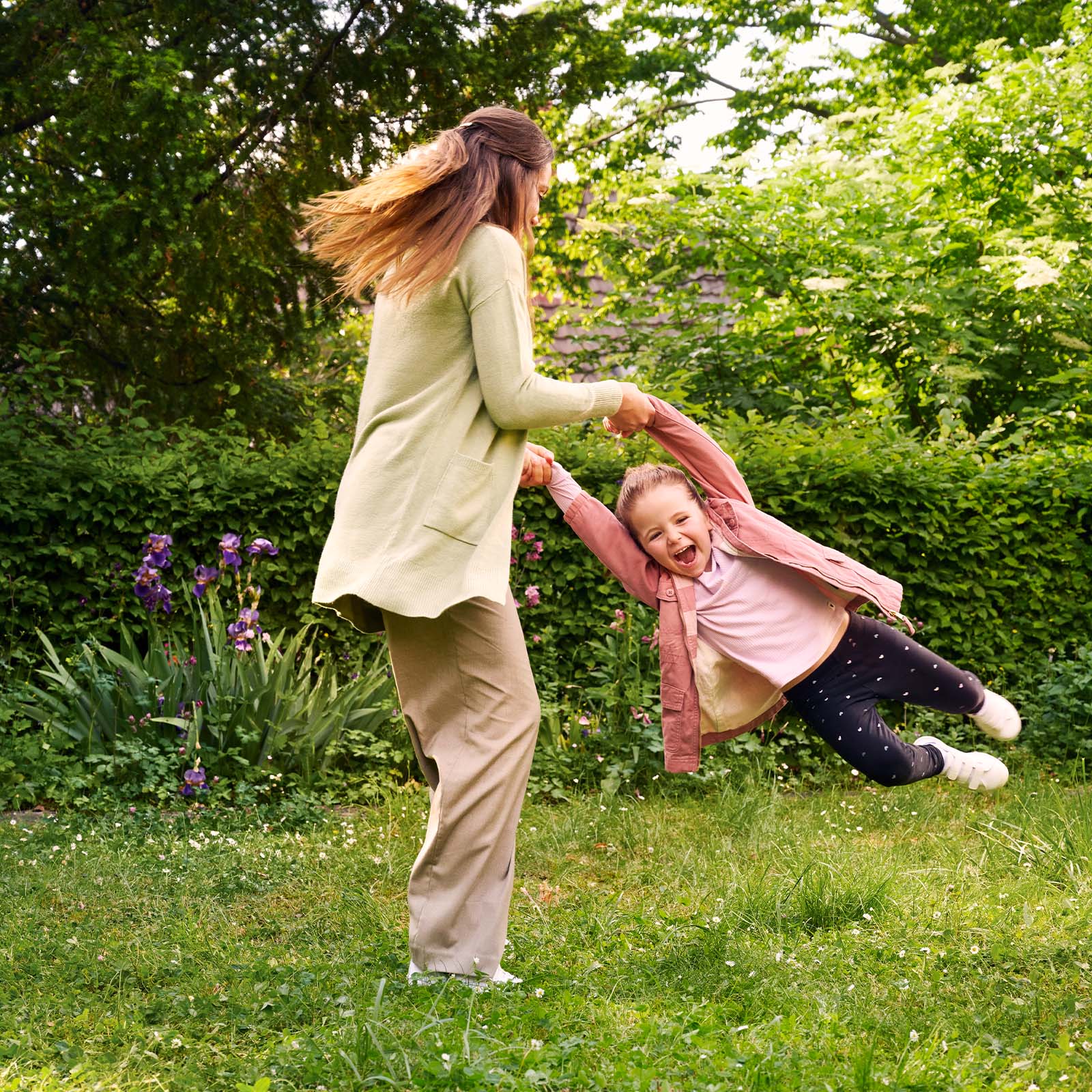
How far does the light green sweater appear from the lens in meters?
2.78

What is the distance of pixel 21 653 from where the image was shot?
20.2 feet

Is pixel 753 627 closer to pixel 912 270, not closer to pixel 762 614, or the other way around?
pixel 762 614

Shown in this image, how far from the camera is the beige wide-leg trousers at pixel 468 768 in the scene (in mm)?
2928

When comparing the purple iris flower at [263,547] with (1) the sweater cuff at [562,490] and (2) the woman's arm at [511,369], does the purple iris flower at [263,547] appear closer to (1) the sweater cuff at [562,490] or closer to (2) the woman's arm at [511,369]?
(1) the sweater cuff at [562,490]

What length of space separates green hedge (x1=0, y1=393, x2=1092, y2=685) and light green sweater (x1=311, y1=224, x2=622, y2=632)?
3.57 m

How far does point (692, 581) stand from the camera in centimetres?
362

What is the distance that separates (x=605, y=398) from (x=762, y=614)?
35.0 inches

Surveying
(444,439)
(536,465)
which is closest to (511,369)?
(444,439)

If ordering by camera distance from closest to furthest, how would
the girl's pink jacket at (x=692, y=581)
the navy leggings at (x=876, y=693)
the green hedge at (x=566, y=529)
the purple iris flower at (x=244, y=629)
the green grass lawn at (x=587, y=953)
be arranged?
1. the green grass lawn at (x=587, y=953)
2. the navy leggings at (x=876, y=693)
3. the girl's pink jacket at (x=692, y=581)
4. the purple iris flower at (x=244, y=629)
5. the green hedge at (x=566, y=529)

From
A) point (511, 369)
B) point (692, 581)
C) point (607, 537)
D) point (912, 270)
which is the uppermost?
point (912, 270)

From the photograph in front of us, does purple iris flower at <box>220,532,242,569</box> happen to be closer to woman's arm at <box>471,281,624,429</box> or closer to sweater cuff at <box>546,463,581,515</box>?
sweater cuff at <box>546,463,581,515</box>

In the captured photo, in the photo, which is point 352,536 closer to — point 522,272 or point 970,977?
point 522,272

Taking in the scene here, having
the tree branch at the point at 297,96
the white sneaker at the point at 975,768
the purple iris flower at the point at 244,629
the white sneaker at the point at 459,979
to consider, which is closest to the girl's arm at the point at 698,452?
the white sneaker at the point at 975,768

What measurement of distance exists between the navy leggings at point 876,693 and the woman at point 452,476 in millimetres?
939
